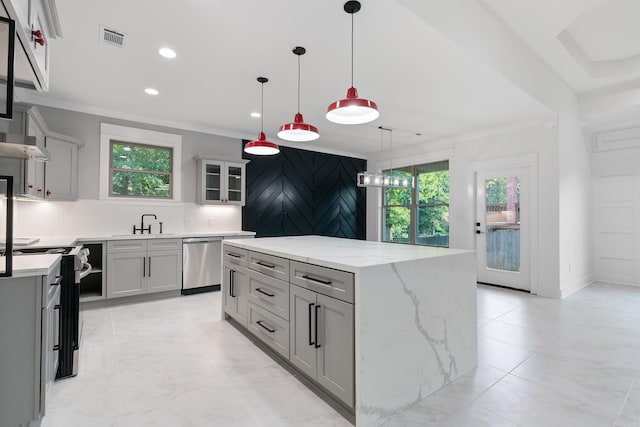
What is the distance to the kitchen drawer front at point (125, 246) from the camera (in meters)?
4.04

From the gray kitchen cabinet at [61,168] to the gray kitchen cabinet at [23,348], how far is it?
9.58 feet

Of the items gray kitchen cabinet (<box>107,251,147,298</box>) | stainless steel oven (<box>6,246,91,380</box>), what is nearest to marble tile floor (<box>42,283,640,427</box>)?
stainless steel oven (<box>6,246,91,380</box>)

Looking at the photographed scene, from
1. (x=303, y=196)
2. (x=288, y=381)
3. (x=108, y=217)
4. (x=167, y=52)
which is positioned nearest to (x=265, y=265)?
(x=288, y=381)

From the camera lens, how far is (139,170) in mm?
4883

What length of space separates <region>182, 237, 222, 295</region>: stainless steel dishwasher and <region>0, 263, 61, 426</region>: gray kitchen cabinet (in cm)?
299

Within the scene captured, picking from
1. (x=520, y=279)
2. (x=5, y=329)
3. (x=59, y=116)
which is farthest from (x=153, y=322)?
(x=520, y=279)

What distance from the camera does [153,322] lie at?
3502 mm

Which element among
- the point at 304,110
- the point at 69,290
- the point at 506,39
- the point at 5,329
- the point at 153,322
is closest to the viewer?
the point at 5,329

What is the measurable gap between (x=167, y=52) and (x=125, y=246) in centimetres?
248

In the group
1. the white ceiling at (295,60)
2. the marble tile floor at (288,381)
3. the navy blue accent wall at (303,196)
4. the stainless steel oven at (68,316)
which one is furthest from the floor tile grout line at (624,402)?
the navy blue accent wall at (303,196)

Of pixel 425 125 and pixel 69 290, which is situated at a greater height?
pixel 425 125

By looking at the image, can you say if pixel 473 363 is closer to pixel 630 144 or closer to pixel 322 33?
pixel 322 33

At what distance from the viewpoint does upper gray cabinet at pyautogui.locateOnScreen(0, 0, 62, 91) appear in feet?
4.66

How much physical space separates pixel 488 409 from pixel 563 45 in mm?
3894
